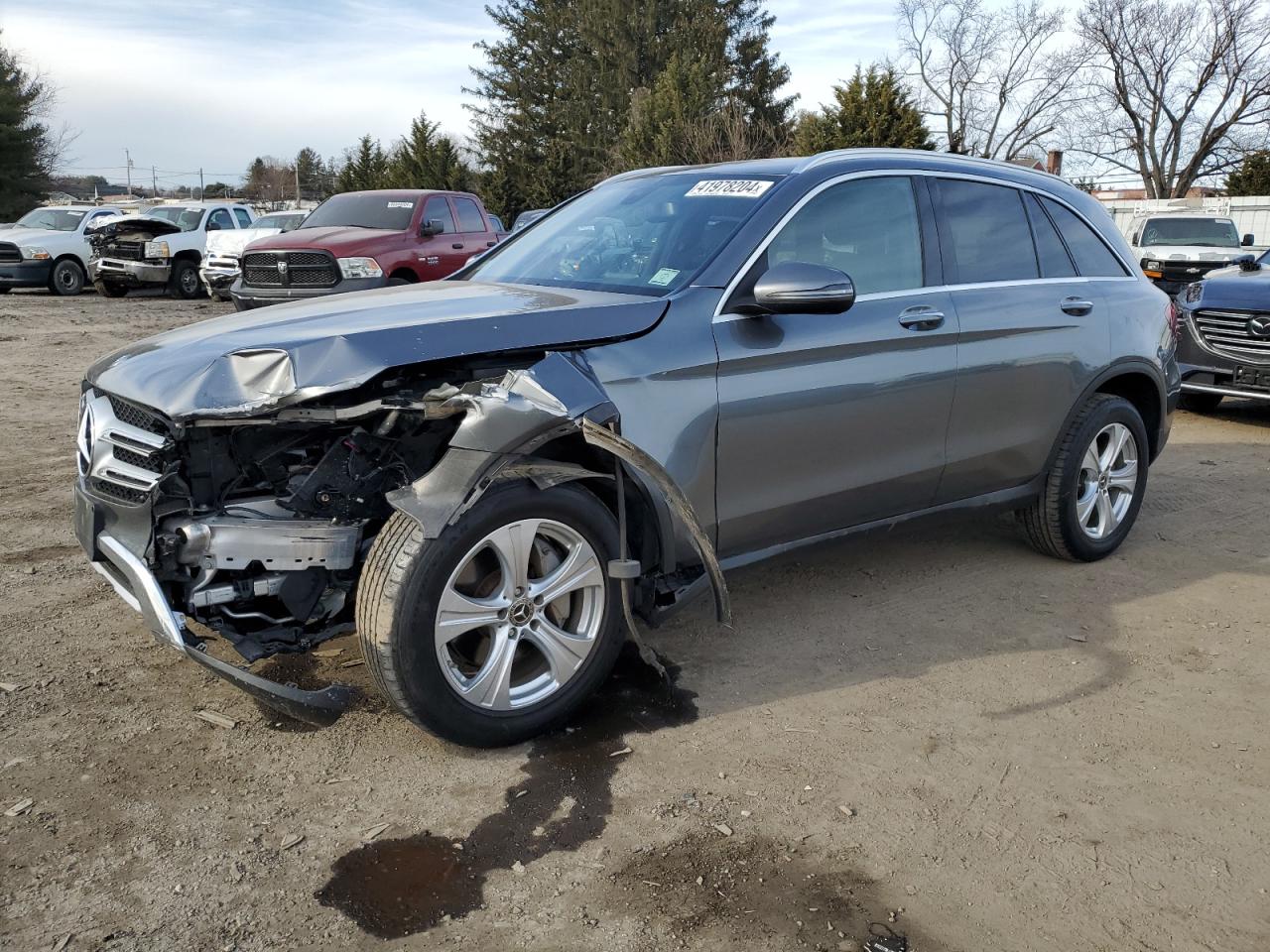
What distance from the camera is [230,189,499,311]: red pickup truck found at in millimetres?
12398

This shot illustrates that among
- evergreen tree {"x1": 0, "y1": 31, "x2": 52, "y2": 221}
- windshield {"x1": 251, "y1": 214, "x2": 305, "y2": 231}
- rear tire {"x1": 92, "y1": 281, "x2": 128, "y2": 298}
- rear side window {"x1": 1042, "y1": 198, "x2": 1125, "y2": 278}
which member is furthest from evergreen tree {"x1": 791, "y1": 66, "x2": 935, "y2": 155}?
evergreen tree {"x1": 0, "y1": 31, "x2": 52, "y2": 221}

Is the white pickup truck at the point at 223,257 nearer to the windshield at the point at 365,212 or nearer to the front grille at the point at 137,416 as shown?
the windshield at the point at 365,212

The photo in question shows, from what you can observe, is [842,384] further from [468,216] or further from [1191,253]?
[1191,253]

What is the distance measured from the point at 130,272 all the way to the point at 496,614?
1900 centimetres

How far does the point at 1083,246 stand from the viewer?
5051mm

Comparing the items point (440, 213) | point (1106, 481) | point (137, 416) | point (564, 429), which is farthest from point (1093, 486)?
point (440, 213)

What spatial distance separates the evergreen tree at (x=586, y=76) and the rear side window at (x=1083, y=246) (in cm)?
3435

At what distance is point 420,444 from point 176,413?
72 cm

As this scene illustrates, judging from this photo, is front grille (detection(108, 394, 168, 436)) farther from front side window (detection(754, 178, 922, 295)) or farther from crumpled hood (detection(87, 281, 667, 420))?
front side window (detection(754, 178, 922, 295))

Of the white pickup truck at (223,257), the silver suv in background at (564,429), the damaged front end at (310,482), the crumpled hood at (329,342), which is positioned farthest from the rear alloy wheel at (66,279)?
the damaged front end at (310,482)

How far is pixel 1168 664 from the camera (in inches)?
162

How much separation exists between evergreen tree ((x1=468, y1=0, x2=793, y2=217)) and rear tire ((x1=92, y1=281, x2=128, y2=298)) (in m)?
21.1

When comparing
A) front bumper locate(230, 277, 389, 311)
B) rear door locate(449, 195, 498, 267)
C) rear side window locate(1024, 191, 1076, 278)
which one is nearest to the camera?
rear side window locate(1024, 191, 1076, 278)

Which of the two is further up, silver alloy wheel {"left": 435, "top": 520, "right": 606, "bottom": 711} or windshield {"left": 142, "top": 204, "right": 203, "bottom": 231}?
windshield {"left": 142, "top": 204, "right": 203, "bottom": 231}
